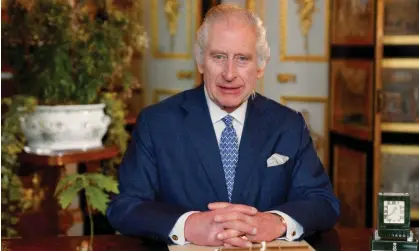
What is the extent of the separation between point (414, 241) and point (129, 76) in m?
2.74

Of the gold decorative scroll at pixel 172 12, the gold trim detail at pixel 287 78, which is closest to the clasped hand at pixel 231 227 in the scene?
the gold trim detail at pixel 287 78

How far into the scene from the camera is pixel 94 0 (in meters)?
3.93

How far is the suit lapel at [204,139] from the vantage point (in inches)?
81.8

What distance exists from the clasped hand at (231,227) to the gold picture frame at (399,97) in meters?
3.06

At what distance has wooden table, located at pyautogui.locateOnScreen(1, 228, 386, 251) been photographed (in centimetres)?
175

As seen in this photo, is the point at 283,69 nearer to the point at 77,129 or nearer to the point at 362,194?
the point at 362,194

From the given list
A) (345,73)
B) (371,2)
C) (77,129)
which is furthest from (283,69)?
(77,129)

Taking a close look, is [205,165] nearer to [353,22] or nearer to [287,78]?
[353,22]

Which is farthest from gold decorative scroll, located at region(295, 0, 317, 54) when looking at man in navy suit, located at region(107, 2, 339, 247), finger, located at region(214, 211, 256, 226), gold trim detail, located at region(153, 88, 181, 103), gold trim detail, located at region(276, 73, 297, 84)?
finger, located at region(214, 211, 256, 226)

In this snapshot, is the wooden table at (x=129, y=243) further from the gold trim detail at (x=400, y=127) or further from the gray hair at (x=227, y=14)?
the gold trim detail at (x=400, y=127)

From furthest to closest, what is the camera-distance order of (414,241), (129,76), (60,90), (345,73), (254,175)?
(345,73), (129,76), (60,90), (254,175), (414,241)

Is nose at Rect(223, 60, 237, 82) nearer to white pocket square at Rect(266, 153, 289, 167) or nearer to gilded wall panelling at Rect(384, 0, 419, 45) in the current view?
white pocket square at Rect(266, 153, 289, 167)

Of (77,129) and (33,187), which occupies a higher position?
(77,129)

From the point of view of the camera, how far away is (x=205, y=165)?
2084mm
